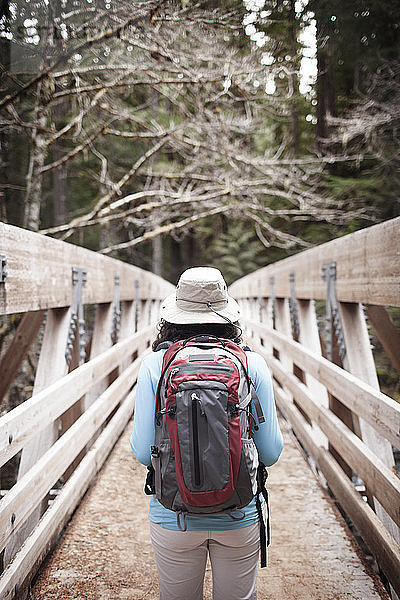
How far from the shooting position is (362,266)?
10.7 feet

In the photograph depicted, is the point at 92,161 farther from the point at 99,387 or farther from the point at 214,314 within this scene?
the point at 214,314

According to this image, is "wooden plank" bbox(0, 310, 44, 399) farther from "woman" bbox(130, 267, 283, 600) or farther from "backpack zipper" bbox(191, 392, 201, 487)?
"backpack zipper" bbox(191, 392, 201, 487)

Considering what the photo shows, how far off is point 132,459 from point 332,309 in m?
2.24

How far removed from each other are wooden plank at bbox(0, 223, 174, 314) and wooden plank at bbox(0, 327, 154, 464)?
1.39ft

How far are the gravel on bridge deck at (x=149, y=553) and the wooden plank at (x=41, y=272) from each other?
1.38 meters

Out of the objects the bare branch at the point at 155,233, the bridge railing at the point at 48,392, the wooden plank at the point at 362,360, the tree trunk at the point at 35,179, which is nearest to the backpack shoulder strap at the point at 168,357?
the bridge railing at the point at 48,392

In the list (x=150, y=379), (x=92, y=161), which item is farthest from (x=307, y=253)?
(x=92, y=161)

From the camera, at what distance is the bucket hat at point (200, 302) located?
2.18m

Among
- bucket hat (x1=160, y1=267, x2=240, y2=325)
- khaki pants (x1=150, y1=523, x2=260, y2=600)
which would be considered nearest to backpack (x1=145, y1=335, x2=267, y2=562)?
khaki pants (x1=150, y1=523, x2=260, y2=600)

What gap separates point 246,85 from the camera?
33.0ft

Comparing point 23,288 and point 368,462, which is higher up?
point 23,288

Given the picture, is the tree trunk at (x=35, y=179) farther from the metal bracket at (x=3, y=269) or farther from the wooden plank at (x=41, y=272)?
the metal bracket at (x=3, y=269)

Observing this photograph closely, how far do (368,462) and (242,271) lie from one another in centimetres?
1996

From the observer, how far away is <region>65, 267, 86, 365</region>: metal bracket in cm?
373
